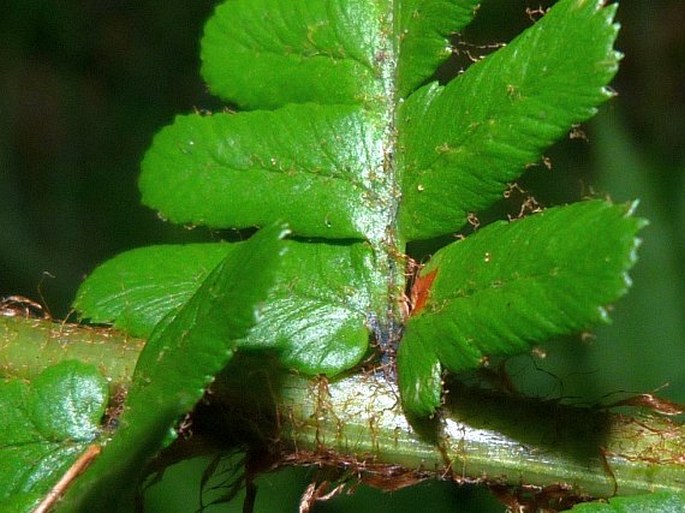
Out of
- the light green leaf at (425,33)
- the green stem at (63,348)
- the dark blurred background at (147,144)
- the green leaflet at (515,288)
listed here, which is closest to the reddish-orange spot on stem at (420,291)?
the green leaflet at (515,288)

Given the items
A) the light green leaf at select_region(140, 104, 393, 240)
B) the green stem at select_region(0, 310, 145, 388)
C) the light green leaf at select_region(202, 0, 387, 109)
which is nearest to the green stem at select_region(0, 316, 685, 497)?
the green stem at select_region(0, 310, 145, 388)

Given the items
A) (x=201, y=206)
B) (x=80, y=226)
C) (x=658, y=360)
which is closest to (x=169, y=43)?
(x=80, y=226)

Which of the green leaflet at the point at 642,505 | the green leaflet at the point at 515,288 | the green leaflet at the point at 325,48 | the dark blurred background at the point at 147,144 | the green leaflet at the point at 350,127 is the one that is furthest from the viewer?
the dark blurred background at the point at 147,144

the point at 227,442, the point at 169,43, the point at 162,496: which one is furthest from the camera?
the point at 169,43

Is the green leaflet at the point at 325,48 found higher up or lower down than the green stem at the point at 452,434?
higher up

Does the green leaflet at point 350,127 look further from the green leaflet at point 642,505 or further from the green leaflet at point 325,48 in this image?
the green leaflet at point 642,505

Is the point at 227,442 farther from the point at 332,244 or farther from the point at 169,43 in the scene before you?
the point at 169,43
